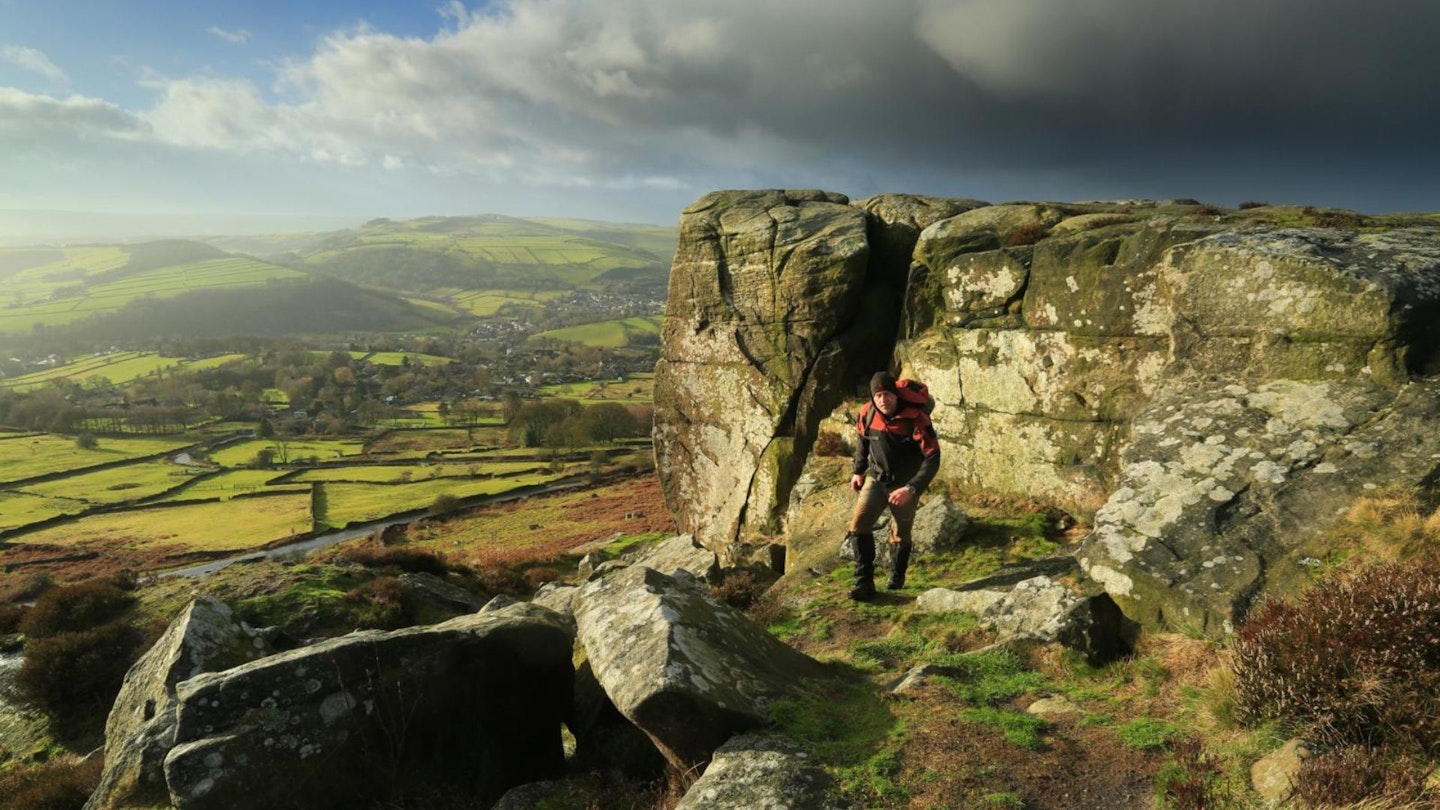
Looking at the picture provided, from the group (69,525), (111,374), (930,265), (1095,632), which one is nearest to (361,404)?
(69,525)

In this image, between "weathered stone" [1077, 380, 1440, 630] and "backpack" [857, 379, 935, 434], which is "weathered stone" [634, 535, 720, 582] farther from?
"weathered stone" [1077, 380, 1440, 630]

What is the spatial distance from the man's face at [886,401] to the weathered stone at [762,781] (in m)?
6.33

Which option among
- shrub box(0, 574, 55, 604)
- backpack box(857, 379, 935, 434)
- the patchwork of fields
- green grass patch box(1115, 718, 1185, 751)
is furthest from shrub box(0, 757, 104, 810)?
the patchwork of fields

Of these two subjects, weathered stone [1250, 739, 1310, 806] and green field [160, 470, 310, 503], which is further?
green field [160, 470, 310, 503]

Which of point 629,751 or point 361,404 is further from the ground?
point 629,751

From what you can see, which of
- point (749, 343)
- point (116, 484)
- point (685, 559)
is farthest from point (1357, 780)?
point (116, 484)

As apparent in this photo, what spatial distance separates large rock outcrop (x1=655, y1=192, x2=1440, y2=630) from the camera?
9766 mm

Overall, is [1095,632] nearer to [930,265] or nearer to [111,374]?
[930,265]

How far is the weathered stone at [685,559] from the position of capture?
1612cm

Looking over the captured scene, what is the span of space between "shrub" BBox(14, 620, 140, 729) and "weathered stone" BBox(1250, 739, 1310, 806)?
64.8 feet

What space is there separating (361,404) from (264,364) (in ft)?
242

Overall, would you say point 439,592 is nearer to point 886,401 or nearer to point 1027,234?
point 886,401

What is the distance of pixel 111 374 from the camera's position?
169125 mm

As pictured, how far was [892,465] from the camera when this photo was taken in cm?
1214
